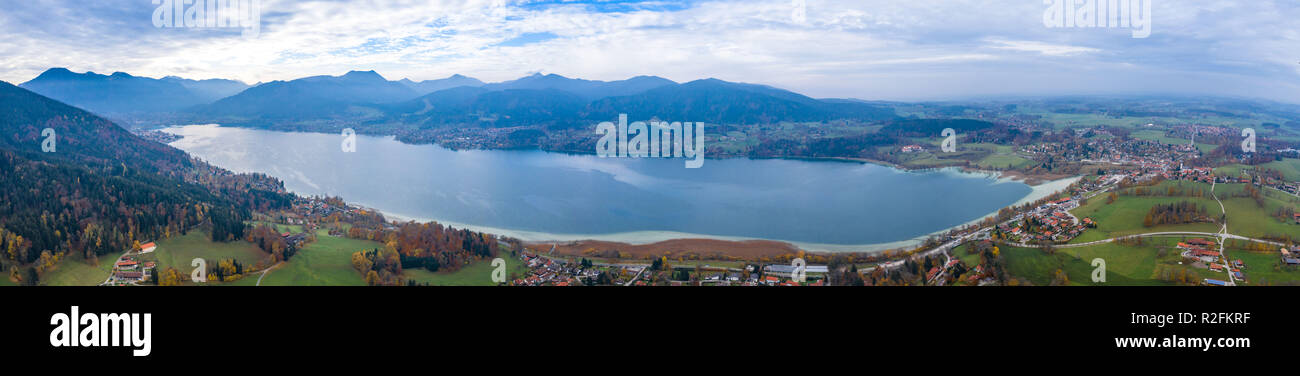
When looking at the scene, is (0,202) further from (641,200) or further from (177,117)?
(177,117)

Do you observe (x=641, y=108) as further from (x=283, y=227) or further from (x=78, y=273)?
(x=78, y=273)

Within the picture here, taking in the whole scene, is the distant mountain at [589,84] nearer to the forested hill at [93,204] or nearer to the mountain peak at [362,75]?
the mountain peak at [362,75]

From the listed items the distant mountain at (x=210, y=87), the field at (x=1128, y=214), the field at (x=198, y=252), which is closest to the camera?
the field at (x=198, y=252)

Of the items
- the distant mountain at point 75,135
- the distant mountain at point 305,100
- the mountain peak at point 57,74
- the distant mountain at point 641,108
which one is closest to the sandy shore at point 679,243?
the distant mountain at point 75,135

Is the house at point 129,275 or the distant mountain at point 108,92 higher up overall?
the distant mountain at point 108,92

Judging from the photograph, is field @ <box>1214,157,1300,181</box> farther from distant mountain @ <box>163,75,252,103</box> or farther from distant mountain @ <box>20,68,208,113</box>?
distant mountain @ <box>163,75,252,103</box>

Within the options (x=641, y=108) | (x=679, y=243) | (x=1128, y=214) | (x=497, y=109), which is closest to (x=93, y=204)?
(x=679, y=243)
